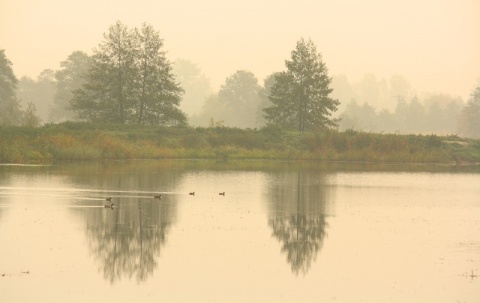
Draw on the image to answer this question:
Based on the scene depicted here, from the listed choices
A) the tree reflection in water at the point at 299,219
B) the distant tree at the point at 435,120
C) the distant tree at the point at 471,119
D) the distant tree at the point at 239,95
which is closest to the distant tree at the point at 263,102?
the distant tree at the point at 239,95

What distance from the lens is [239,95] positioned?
17562cm

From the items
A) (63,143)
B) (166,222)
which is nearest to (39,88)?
(63,143)

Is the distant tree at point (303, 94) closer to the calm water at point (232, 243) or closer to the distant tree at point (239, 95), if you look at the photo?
the calm water at point (232, 243)

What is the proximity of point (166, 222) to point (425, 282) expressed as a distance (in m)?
9.22

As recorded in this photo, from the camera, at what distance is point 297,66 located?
8062cm

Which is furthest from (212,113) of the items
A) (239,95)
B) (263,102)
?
(263,102)

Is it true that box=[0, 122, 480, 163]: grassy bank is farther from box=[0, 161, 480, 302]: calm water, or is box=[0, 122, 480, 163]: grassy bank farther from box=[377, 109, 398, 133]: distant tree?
box=[377, 109, 398, 133]: distant tree

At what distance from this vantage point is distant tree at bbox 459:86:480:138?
146m

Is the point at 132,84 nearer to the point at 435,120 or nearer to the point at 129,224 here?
the point at 129,224

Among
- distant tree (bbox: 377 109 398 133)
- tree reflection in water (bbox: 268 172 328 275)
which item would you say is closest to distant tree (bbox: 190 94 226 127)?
distant tree (bbox: 377 109 398 133)

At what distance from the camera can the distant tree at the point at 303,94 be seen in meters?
80.1

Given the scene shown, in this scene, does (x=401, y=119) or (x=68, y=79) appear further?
(x=401, y=119)

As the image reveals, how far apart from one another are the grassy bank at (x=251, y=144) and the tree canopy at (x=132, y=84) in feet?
19.6

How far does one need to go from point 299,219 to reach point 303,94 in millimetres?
55641
